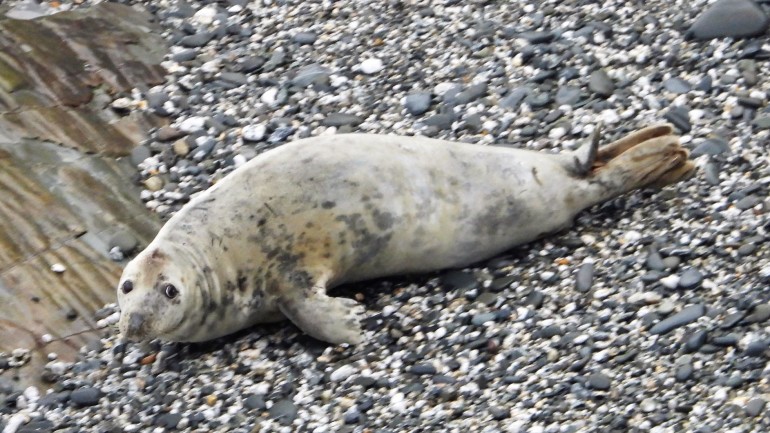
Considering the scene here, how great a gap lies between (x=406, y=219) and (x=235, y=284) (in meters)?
0.86

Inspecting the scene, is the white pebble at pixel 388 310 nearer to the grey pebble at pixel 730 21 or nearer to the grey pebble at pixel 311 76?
the grey pebble at pixel 311 76

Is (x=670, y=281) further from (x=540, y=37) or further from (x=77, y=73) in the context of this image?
(x=77, y=73)

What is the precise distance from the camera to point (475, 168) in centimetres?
645

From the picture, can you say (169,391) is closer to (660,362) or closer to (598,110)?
(660,362)

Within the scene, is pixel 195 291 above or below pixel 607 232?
above

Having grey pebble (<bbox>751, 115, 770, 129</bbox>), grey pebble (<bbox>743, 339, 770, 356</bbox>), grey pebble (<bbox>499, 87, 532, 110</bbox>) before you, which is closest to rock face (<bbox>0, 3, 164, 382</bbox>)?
grey pebble (<bbox>499, 87, 532, 110</bbox>)

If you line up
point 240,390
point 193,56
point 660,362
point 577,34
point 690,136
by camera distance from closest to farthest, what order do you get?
point 660,362
point 240,390
point 690,136
point 577,34
point 193,56

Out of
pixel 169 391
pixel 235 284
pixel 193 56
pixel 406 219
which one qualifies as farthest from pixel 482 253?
pixel 193 56

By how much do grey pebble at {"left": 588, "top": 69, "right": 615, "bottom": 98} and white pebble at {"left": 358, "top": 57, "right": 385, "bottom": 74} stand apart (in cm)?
125

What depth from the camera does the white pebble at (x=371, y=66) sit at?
306 inches

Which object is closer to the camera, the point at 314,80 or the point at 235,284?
the point at 235,284

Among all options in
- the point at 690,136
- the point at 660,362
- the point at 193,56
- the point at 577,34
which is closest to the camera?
the point at 660,362

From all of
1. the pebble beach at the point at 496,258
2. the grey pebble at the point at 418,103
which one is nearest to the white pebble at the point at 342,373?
the pebble beach at the point at 496,258

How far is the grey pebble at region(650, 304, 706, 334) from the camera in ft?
18.3
